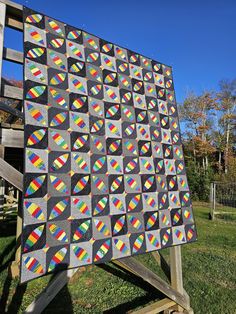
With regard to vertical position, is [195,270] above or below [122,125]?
below

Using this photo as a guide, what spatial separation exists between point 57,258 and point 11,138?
4.07ft

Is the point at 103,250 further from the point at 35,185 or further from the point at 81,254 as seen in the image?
the point at 35,185

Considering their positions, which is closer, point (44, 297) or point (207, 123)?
point (44, 297)

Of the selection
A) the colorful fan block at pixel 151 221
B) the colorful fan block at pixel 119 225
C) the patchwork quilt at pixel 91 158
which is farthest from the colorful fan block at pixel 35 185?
the colorful fan block at pixel 151 221

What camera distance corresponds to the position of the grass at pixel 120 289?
3420 mm

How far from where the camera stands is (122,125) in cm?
267

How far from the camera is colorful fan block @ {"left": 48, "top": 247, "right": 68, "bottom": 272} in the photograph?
1899 mm

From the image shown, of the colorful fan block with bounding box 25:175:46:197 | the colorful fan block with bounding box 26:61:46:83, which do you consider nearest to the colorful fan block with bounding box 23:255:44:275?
the colorful fan block with bounding box 25:175:46:197

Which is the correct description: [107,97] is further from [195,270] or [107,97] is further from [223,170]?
[223,170]

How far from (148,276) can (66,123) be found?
186cm

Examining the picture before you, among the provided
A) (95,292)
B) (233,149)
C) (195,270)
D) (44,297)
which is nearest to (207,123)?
(233,149)

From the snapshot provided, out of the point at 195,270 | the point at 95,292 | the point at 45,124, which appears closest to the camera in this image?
the point at 45,124

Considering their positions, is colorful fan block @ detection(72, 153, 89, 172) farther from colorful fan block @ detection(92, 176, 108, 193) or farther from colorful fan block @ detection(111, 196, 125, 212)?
colorful fan block @ detection(111, 196, 125, 212)

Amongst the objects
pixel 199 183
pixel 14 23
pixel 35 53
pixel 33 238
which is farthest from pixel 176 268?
pixel 199 183
